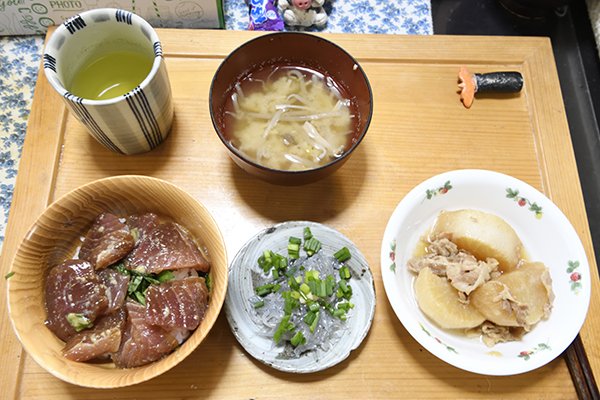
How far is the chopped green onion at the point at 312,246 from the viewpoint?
4.67 feet

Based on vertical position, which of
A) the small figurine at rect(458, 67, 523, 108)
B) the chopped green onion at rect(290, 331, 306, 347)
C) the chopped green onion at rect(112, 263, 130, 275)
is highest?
the small figurine at rect(458, 67, 523, 108)

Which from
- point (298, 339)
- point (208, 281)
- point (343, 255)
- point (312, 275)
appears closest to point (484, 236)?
point (343, 255)

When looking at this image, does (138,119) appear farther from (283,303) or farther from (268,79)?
(283,303)

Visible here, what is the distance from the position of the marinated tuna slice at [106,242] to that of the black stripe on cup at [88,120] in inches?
9.8

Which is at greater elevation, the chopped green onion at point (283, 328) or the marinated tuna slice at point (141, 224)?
the marinated tuna slice at point (141, 224)

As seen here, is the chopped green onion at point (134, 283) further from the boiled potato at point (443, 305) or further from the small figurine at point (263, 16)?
→ the small figurine at point (263, 16)

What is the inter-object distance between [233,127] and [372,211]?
524mm

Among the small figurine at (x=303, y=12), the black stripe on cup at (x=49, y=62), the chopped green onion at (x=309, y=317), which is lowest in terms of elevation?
the chopped green onion at (x=309, y=317)

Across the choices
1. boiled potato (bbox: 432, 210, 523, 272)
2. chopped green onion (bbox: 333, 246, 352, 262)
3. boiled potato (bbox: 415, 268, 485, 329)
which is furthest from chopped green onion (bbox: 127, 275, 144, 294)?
boiled potato (bbox: 432, 210, 523, 272)

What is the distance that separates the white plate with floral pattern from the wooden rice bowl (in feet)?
1.61

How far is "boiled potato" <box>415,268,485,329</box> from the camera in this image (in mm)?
1297

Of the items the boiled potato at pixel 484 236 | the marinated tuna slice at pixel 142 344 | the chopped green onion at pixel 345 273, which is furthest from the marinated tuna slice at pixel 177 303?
the boiled potato at pixel 484 236

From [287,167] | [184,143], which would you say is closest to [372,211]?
[287,167]

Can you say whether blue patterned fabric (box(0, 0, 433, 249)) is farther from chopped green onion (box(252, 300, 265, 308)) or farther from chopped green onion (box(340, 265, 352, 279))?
chopped green onion (box(340, 265, 352, 279))
